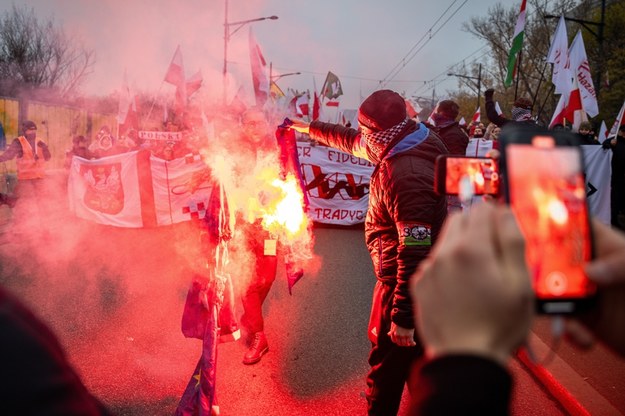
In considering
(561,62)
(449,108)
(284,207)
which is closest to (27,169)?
(284,207)

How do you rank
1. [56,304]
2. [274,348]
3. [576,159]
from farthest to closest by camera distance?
[56,304] < [274,348] < [576,159]

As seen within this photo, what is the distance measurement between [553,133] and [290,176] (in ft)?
10.3

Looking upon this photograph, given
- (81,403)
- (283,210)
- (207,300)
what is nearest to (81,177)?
(283,210)

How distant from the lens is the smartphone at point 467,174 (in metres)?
1.14

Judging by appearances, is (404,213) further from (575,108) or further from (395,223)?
(575,108)

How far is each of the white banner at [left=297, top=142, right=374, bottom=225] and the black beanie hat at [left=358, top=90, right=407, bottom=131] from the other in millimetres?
7325

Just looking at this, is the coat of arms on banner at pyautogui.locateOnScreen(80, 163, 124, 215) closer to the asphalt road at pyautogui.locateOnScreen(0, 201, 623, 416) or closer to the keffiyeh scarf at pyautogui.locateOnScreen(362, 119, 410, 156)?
the asphalt road at pyautogui.locateOnScreen(0, 201, 623, 416)

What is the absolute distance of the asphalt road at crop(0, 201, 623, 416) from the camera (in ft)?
11.4

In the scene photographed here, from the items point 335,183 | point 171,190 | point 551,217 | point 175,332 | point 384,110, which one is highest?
point 384,110

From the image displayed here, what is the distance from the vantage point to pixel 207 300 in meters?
3.19

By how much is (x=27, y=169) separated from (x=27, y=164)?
112 mm

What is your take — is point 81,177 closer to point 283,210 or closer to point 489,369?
point 283,210

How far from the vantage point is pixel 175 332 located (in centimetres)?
455

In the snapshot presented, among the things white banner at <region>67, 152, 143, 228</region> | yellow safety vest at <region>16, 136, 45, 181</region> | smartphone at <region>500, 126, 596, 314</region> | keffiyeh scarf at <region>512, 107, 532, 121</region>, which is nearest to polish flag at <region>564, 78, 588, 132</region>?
keffiyeh scarf at <region>512, 107, 532, 121</region>
